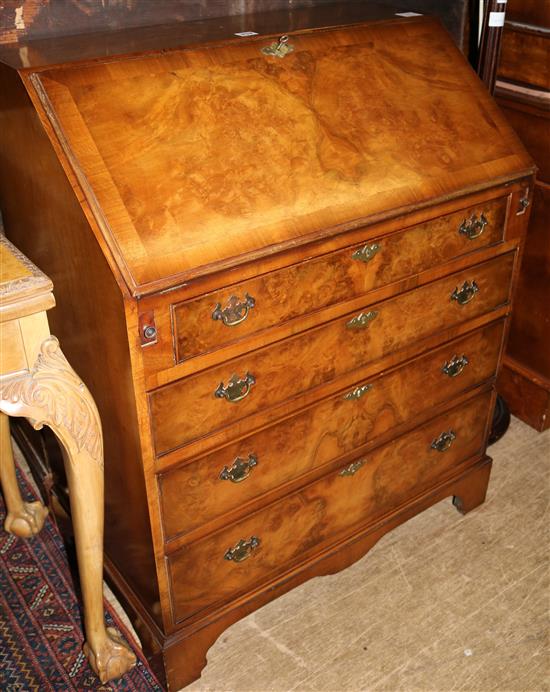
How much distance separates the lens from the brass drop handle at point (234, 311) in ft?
4.88

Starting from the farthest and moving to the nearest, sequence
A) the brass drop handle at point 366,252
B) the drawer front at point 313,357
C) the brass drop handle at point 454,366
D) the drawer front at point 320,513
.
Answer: the brass drop handle at point 454,366 < the drawer front at point 320,513 < the brass drop handle at point 366,252 < the drawer front at point 313,357

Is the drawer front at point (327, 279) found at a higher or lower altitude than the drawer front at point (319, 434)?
higher

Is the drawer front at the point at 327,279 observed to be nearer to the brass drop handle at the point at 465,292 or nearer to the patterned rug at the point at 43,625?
the brass drop handle at the point at 465,292

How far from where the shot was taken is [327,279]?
5.39ft

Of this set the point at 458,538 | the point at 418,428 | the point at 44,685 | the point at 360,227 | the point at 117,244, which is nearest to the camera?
the point at 117,244

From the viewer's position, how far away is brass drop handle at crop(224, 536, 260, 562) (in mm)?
1847

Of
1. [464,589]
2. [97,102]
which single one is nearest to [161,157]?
[97,102]

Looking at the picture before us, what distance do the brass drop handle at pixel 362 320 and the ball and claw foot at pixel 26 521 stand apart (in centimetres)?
123

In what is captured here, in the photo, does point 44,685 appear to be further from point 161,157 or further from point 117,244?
point 161,157

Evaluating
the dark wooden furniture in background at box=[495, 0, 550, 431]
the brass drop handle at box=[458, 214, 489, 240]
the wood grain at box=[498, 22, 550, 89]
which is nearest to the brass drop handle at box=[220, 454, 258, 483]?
the brass drop handle at box=[458, 214, 489, 240]

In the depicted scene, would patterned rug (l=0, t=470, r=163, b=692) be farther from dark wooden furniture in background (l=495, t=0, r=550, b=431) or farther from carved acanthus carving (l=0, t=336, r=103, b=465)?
dark wooden furniture in background (l=495, t=0, r=550, b=431)

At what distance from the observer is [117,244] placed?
1354 millimetres

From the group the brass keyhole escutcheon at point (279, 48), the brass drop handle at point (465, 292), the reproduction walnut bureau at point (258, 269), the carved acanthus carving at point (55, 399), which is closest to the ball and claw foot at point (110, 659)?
the reproduction walnut bureau at point (258, 269)

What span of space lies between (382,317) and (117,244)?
731 millimetres
